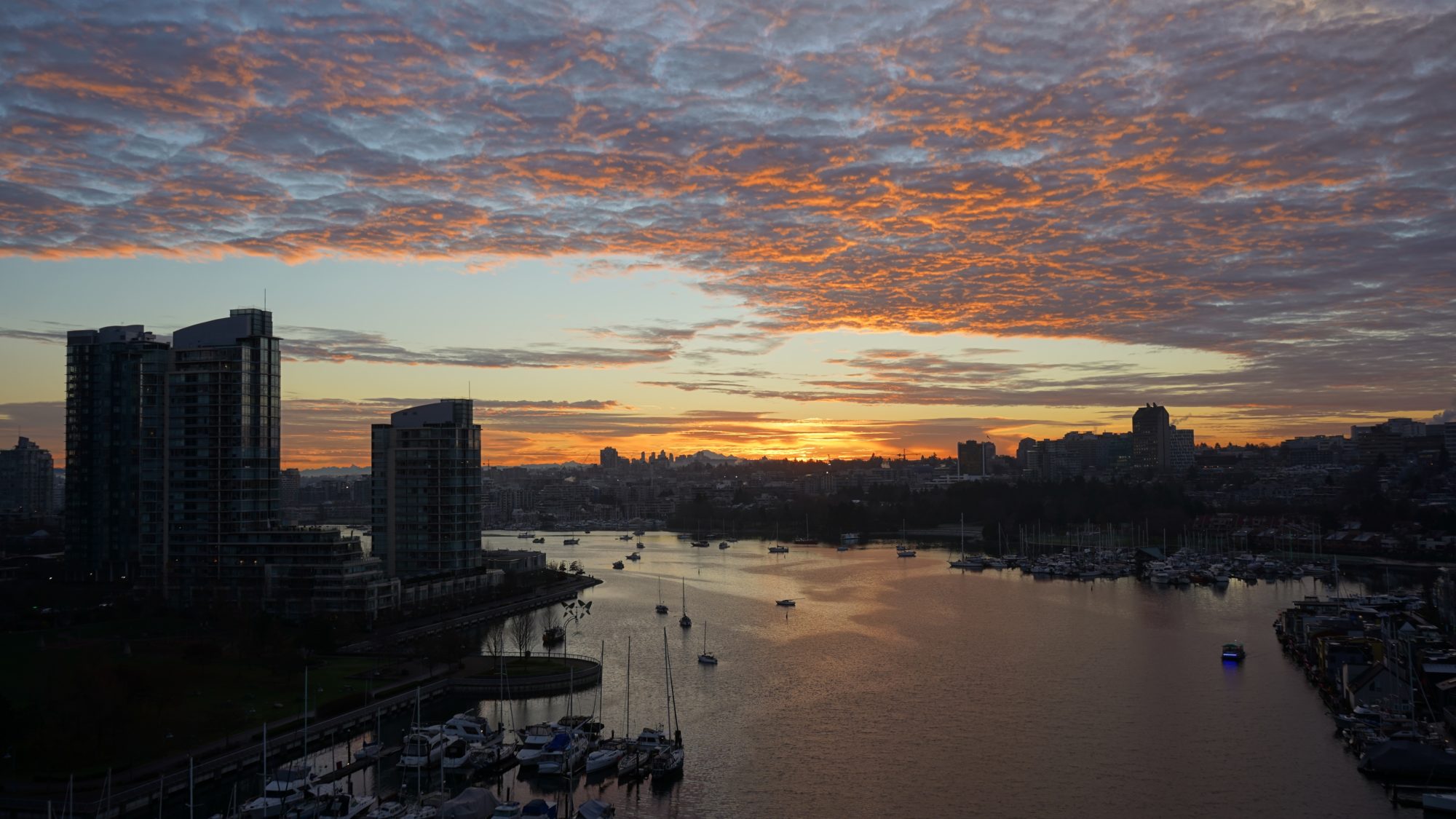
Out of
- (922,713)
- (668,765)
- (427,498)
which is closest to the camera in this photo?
(668,765)

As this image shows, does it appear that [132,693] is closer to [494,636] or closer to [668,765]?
[668,765]

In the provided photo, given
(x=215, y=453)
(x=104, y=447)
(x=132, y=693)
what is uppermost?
(x=104, y=447)

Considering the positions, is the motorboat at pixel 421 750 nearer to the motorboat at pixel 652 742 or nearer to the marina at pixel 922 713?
the marina at pixel 922 713

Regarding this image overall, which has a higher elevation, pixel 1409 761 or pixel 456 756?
pixel 456 756

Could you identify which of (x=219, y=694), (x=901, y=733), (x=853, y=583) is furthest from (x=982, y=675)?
(x=853, y=583)

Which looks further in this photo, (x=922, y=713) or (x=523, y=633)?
(x=523, y=633)

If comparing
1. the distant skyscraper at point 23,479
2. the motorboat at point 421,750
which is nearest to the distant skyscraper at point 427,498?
the motorboat at point 421,750

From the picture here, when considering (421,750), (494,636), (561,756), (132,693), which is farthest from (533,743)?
(494,636)

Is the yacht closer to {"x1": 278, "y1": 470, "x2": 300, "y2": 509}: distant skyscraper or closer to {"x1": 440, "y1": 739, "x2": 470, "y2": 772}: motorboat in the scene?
{"x1": 440, "y1": 739, "x2": 470, "y2": 772}: motorboat
